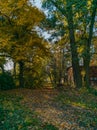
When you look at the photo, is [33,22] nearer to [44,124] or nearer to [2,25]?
[2,25]

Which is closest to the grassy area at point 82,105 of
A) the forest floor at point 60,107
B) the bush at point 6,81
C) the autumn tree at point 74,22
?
the forest floor at point 60,107

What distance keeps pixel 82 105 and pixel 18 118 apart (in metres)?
6.39

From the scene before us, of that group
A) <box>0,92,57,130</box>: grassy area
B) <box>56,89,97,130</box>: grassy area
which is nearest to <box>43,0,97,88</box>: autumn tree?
<box>56,89,97,130</box>: grassy area

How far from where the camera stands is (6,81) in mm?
27219

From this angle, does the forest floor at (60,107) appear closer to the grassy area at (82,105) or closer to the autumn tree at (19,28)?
the grassy area at (82,105)

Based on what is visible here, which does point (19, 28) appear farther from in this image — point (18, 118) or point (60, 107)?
point (18, 118)

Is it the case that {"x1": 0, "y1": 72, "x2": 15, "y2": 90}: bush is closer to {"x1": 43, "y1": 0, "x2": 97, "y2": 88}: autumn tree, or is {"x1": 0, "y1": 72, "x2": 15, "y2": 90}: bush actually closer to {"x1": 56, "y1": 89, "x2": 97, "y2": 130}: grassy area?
{"x1": 56, "y1": 89, "x2": 97, "y2": 130}: grassy area

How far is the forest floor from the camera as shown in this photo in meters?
15.2

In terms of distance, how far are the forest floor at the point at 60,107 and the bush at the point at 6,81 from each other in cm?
187

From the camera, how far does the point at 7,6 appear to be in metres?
25.3

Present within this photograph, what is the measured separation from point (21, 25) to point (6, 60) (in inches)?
115

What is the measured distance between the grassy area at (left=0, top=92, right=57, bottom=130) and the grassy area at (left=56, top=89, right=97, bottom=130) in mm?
1711

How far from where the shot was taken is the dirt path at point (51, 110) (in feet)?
50.7

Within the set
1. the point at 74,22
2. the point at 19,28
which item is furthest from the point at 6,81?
the point at 74,22
